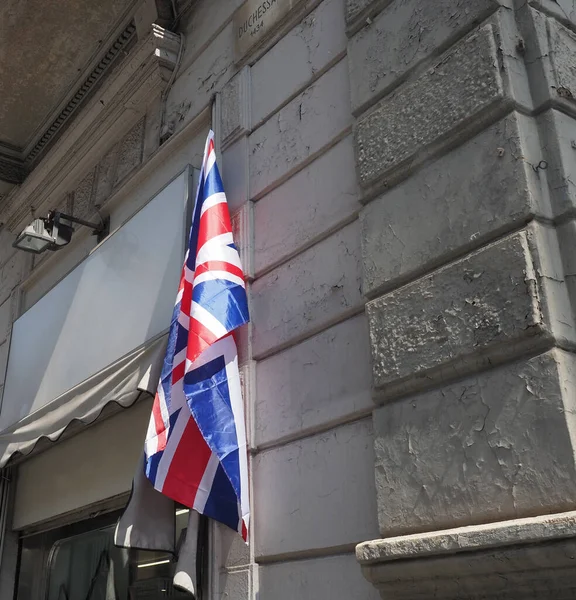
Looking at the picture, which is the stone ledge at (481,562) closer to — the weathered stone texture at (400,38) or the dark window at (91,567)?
the dark window at (91,567)

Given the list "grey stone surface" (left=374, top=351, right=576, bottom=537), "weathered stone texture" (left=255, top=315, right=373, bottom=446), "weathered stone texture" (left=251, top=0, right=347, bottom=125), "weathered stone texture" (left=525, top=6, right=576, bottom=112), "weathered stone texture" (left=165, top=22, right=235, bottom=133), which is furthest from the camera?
"weathered stone texture" (left=165, top=22, right=235, bottom=133)

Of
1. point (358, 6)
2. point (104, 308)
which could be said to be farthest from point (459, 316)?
point (104, 308)

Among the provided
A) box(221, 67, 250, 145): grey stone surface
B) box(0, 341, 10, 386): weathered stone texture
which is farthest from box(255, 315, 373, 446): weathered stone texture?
box(0, 341, 10, 386): weathered stone texture

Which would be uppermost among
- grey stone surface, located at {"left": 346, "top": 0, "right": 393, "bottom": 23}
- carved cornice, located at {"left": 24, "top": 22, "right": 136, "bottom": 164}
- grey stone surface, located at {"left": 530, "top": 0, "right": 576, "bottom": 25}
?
carved cornice, located at {"left": 24, "top": 22, "right": 136, "bottom": 164}

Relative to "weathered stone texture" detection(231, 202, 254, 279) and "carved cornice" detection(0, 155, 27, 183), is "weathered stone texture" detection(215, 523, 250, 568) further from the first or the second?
"carved cornice" detection(0, 155, 27, 183)

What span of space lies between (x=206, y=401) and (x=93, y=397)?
55.9 inches

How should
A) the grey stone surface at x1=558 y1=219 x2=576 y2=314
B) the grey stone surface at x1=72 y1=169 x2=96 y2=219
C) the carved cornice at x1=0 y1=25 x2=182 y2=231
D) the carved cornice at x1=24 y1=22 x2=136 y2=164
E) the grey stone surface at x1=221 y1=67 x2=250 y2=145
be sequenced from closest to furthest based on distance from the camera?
the grey stone surface at x1=558 y1=219 x2=576 y2=314, the grey stone surface at x1=221 y1=67 x2=250 y2=145, the carved cornice at x1=0 y1=25 x2=182 y2=231, the carved cornice at x1=24 y1=22 x2=136 y2=164, the grey stone surface at x1=72 y1=169 x2=96 y2=219

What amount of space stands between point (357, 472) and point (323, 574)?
0.50 metres

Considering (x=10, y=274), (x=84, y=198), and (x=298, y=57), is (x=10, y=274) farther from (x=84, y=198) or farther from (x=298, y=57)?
(x=298, y=57)

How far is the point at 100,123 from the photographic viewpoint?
714cm

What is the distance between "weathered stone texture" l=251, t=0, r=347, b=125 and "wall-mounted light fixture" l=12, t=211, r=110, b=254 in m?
2.37

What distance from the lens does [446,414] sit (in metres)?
2.93

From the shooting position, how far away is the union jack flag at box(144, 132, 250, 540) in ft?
12.8

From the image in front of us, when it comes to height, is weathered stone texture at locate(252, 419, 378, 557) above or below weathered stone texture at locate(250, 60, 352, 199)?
below
